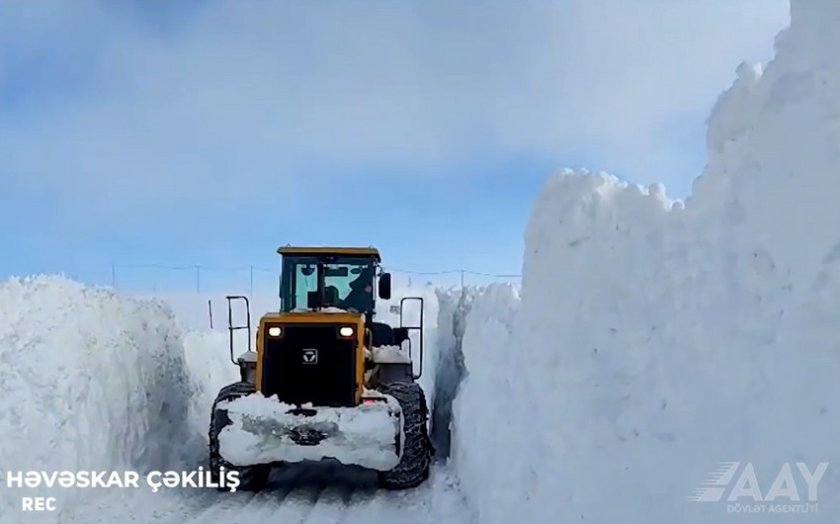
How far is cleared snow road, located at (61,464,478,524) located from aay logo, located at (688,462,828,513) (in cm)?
408

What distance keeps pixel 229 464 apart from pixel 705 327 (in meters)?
6.57

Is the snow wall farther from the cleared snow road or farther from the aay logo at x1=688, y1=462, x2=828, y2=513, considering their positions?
the cleared snow road

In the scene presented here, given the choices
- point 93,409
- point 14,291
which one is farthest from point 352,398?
point 14,291

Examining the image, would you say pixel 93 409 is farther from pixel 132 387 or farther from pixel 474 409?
pixel 474 409

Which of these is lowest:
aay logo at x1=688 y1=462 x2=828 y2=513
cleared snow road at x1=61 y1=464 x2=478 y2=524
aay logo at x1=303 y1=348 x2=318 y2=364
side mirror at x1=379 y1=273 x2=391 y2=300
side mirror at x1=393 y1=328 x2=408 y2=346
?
cleared snow road at x1=61 y1=464 x2=478 y2=524

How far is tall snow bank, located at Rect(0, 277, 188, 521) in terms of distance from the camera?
7.69 meters

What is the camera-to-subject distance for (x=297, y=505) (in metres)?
8.66

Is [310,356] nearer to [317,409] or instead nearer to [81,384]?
[317,409]

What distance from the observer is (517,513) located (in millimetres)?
5895

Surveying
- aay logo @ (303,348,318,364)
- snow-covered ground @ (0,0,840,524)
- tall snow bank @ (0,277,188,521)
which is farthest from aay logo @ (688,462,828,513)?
tall snow bank @ (0,277,188,521)

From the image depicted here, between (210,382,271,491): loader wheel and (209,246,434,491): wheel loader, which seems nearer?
(209,246,434,491): wheel loader

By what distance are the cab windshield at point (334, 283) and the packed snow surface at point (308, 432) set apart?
2305 mm

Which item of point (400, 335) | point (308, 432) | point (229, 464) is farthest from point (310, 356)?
point (400, 335)

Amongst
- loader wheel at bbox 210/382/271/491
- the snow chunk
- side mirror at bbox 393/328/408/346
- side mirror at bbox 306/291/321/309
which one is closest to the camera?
loader wheel at bbox 210/382/271/491
